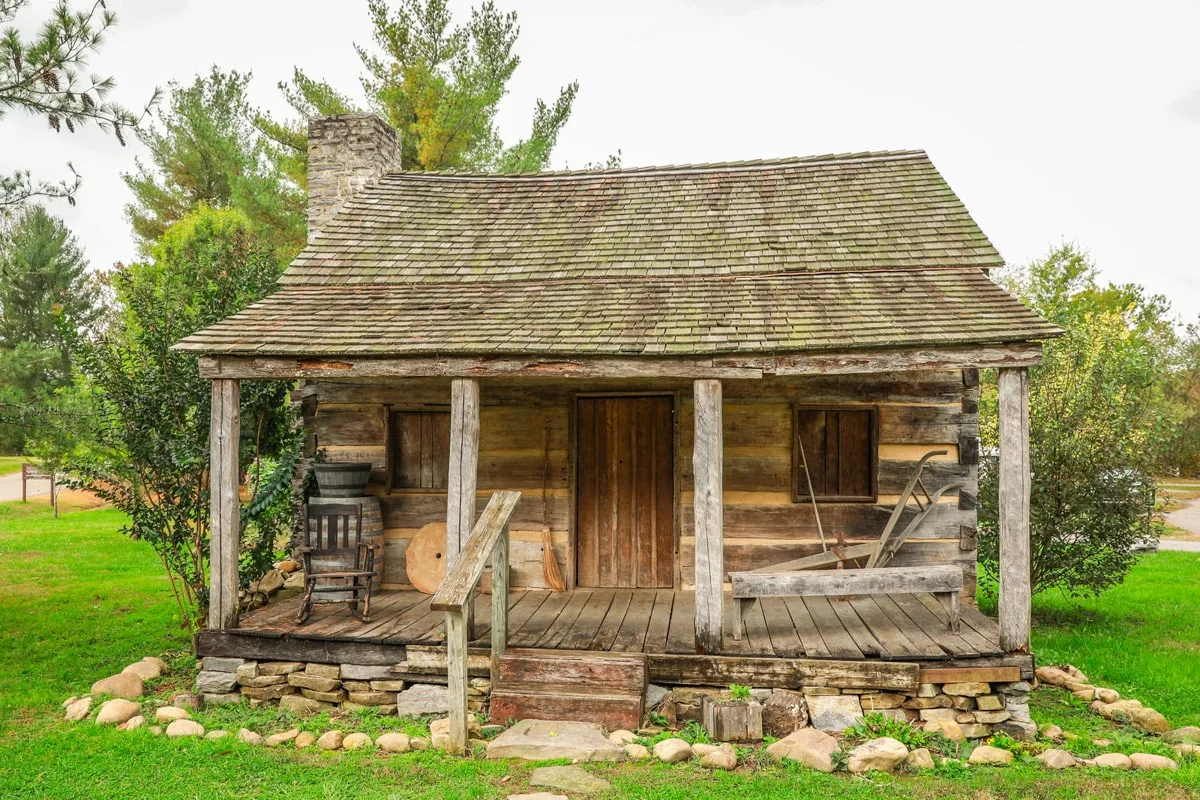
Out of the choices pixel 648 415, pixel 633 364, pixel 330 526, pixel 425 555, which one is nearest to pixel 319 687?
pixel 330 526

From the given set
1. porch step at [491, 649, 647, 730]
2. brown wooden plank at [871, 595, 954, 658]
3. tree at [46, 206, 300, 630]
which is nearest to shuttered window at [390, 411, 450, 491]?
tree at [46, 206, 300, 630]

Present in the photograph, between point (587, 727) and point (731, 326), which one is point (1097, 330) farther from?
point (587, 727)

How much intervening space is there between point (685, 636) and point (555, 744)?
5.09ft

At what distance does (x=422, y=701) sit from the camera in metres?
6.35

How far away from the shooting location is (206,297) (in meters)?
8.34

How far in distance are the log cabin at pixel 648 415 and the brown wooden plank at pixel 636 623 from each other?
0.12ft

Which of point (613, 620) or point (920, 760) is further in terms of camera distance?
point (613, 620)

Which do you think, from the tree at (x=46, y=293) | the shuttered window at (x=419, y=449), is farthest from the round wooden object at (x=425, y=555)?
the tree at (x=46, y=293)

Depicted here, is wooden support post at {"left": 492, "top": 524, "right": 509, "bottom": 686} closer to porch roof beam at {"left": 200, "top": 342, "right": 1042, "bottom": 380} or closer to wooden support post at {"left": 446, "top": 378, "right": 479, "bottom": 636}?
wooden support post at {"left": 446, "top": 378, "right": 479, "bottom": 636}

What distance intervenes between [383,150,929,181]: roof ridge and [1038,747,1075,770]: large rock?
7118 mm

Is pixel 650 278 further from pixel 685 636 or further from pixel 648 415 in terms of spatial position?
pixel 685 636

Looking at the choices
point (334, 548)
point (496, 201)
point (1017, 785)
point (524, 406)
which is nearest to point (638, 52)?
point (496, 201)

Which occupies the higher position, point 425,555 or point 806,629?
point 425,555

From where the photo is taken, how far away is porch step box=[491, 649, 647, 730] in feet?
19.0
